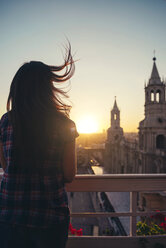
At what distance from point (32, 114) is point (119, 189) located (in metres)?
1.86

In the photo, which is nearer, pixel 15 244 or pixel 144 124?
pixel 15 244

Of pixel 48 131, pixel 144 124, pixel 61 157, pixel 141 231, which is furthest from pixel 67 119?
pixel 144 124

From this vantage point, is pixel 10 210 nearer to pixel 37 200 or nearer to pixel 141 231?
pixel 37 200

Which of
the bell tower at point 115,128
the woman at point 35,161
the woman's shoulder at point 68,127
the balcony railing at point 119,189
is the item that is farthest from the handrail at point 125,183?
the bell tower at point 115,128

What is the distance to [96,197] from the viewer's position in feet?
80.0

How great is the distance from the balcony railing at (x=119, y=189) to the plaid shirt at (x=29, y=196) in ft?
3.86

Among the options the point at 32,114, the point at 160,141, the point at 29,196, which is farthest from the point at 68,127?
the point at 160,141

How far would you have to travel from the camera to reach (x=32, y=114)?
1334 mm

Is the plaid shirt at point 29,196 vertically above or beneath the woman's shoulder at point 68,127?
beneath

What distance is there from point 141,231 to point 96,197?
22.7 meters

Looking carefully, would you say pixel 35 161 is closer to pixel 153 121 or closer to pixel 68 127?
pixel 68 127

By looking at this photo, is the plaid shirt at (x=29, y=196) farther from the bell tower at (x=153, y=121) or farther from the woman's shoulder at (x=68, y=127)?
the bell tower at (x=153, y=121)

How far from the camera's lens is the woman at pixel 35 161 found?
1.32 metres

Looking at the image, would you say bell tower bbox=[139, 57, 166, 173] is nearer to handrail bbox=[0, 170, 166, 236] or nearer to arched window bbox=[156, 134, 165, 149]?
arched window bbox=[156, 134, 165, 149]
